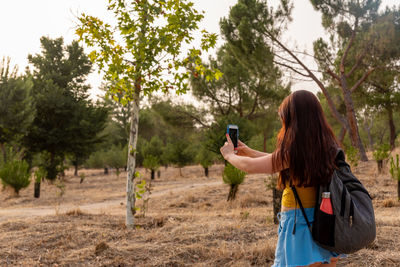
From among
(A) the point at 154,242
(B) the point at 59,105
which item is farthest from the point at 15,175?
(A) the point at 154,242

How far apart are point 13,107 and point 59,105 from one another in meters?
2.58

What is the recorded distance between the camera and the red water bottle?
64.5 inches

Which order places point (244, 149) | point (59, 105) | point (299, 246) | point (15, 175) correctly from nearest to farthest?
point (299, 246), point (244, 149), point (15, 175), point (59, 105)

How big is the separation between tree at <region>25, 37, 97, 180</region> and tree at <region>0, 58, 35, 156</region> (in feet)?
3.50

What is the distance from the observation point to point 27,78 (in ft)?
58.5

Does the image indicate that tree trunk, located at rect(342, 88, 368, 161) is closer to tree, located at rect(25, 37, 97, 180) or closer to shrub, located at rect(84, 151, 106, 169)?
tree, located at rect(25, 37, 97, 180)

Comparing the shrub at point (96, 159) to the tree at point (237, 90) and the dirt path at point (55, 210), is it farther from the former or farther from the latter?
the dirt path at point (55, 210)

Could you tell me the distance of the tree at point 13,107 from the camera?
619 inches

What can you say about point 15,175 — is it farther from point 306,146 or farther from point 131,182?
point 306,146

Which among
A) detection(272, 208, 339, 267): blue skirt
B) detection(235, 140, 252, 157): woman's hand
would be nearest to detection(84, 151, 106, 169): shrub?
detection(235, 140, 252, 157): woman's hand

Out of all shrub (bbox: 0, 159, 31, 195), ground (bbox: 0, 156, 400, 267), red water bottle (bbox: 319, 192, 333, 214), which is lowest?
ground (bbox: 0, 156, 400, 267)

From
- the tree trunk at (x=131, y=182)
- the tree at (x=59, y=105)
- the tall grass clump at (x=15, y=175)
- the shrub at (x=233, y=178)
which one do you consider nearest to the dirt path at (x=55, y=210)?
the tree trunk at (x=131, y=182)

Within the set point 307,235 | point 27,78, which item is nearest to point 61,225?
point 307,235

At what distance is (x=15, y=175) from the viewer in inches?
459
